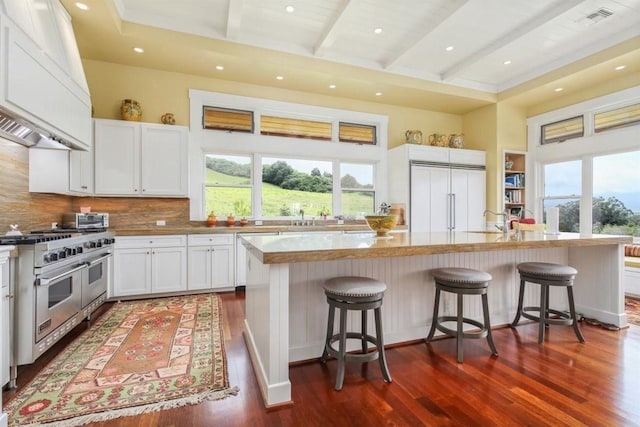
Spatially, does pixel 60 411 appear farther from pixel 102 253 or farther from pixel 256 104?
pixel 256 104

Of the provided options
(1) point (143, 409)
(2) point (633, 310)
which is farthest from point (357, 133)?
(1) point (143, 409)

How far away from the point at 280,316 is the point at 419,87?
4687 mm

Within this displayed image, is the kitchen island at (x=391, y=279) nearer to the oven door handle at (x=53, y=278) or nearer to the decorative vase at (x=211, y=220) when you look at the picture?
the oven door handle at (x=53, y=278)

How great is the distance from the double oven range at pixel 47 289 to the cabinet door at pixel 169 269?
0.87 m

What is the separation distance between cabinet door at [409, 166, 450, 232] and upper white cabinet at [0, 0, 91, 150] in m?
4.74

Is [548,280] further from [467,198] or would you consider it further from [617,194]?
[617,194]

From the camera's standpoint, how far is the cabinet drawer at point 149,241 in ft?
12.4

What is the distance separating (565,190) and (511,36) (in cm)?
303

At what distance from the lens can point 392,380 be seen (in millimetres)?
2080

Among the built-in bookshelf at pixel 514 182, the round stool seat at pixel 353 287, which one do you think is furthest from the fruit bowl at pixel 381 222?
the built-in bookshelf at pixel 514 182

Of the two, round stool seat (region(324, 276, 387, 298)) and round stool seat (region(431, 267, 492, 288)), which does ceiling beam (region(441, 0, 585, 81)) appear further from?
round stool seat (region(324, 276, 387, 298))

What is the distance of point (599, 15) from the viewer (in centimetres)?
360

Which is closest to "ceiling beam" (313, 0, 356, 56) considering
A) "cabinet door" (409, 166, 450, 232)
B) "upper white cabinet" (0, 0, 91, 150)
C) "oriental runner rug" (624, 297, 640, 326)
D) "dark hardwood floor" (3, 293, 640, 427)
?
"cabinet door" (409, 166, 450, 232)

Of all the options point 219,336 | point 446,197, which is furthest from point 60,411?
point 446,197
